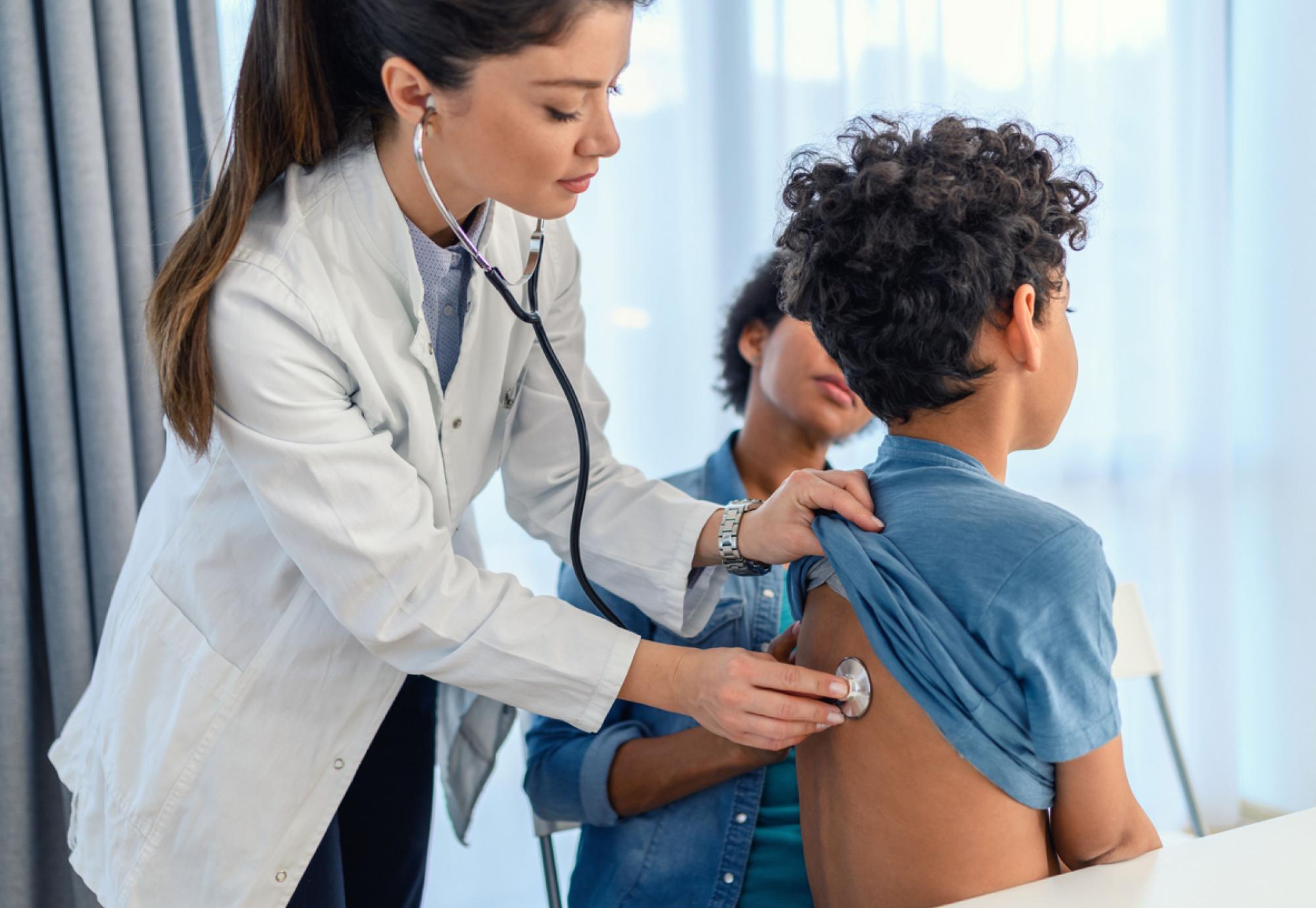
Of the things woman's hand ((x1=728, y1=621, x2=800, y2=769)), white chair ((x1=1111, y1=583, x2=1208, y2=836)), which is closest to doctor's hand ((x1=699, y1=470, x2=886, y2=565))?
woman's hand ((x1=728, y1=621, x2=800, y2=769))

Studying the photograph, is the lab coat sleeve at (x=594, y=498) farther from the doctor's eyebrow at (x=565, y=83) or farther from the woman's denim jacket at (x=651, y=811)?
the doctor's eyebrow at (x=565, y=83)

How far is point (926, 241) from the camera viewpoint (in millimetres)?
954

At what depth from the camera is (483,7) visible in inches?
33.3

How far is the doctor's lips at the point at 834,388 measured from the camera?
1550 mm

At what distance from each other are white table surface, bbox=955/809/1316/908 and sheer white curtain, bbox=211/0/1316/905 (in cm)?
145

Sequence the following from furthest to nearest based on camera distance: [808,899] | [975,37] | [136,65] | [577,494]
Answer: [975,37] < [136,65] < [808,899] < [577,494]

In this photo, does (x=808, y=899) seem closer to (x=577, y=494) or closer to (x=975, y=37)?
(x=577, y=494)

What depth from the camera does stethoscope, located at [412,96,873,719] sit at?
0.96m

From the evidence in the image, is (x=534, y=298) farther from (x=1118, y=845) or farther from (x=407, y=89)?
(x=1118, y=845)

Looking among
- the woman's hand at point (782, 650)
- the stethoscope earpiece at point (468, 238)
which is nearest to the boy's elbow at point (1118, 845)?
the woman's hand at point (782, 650)

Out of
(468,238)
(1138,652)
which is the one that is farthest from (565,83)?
(1138,652)

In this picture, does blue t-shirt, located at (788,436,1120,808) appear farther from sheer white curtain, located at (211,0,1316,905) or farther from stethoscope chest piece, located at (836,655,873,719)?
sheer white curtain, located at (211,0,1316,905)

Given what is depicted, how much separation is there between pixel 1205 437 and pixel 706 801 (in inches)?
76.3

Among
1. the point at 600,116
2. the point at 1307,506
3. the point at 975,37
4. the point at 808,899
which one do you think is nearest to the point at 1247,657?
the point at 1307,506
